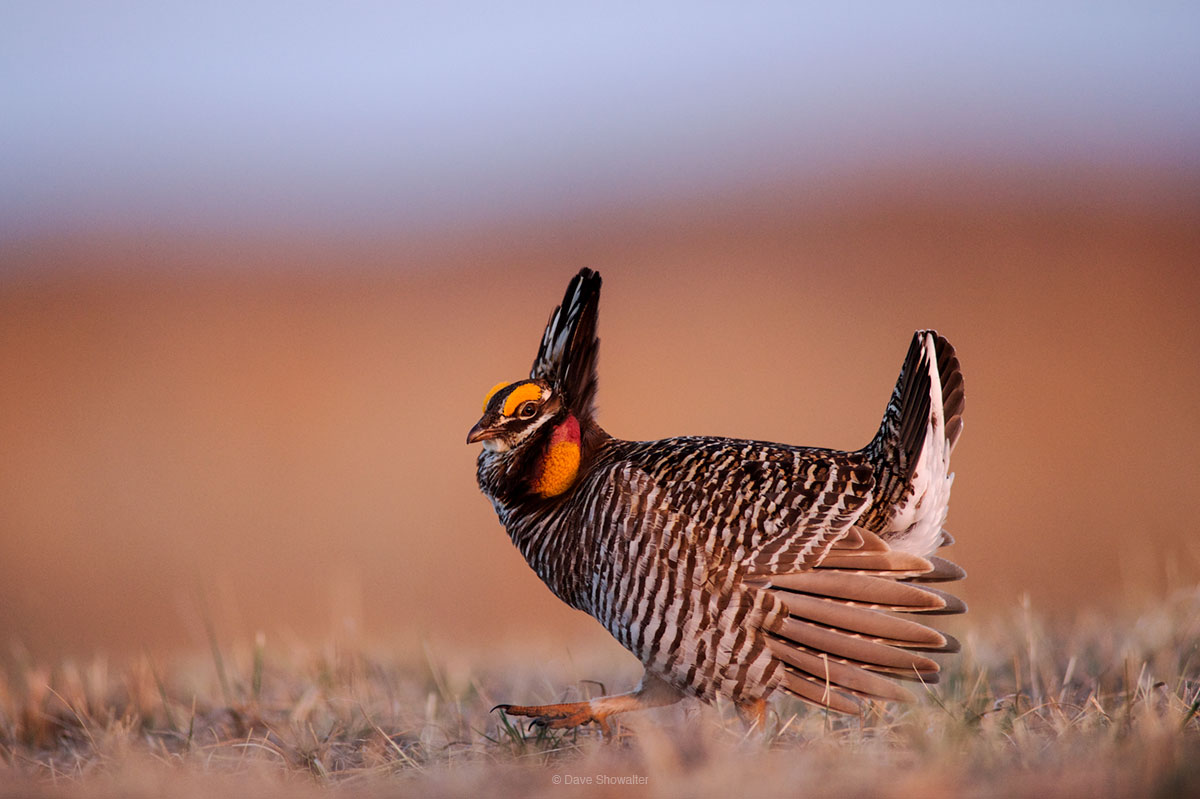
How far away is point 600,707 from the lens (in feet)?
12.4

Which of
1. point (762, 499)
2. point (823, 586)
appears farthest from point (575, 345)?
point (823, 586)

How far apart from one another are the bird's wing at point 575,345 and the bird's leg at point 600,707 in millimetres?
1146

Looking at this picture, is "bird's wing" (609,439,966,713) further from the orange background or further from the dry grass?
the orange background

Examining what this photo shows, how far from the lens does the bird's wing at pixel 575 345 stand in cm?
450

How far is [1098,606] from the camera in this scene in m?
5.64

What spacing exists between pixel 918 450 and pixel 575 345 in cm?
158

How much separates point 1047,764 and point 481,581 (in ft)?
31.2

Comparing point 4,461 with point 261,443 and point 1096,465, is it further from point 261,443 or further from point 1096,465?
point 1096,465

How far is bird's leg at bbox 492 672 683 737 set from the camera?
3689 millimetres

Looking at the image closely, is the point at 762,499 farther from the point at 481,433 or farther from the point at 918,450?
the point at 481,433

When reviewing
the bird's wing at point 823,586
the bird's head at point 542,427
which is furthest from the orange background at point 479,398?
the bird's wing at point 823,586

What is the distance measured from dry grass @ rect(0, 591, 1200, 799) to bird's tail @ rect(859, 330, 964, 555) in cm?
55

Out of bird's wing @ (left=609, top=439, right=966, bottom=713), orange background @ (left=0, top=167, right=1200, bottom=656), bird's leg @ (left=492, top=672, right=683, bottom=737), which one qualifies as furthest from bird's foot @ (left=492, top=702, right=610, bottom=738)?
orange background @ (left=0, top=167, right=1200, bottom=656)

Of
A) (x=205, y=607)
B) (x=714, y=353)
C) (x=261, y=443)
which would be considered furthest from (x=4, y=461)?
(x=205, y=607)
